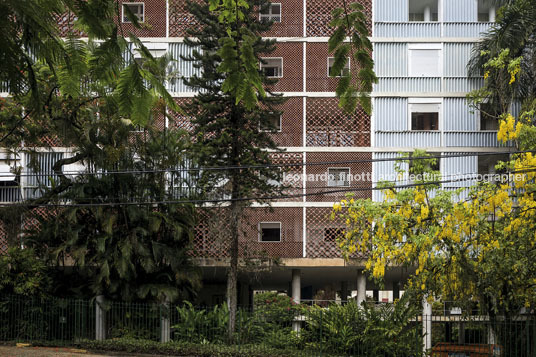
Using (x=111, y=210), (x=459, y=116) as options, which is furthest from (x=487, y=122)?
(x=111, y=210)

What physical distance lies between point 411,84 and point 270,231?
767 cm

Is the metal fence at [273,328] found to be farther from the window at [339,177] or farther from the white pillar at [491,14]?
the white pillar at [491,14]

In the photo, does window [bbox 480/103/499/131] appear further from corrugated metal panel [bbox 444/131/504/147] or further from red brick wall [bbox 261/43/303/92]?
red brick wall [bbox 261/43/303/92]

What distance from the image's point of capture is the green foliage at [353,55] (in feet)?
15.0

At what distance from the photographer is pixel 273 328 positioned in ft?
69.3

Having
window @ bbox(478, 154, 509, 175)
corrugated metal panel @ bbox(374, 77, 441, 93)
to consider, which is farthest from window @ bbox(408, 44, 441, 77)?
window @ bbox(478, 154, 509, 175)

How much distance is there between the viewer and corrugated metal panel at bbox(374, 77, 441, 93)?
2739cm

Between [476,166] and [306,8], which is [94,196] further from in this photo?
[476,166]

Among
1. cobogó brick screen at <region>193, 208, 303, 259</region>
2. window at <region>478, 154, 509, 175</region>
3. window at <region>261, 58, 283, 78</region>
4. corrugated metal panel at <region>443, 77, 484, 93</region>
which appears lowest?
cobogó brick screen at <region>193, 208, 303, 259</region>

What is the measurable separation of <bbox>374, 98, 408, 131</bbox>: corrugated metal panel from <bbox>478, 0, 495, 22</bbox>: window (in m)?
4.44

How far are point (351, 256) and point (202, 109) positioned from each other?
750 centimetres

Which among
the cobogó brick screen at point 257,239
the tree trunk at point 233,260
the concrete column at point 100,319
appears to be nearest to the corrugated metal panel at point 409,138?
the cobogó brick screen at point 257,239

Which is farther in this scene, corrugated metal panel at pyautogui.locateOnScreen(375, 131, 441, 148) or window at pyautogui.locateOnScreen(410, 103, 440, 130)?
window at pyautogui.locateOnScreen(410, 103, 440, 130)

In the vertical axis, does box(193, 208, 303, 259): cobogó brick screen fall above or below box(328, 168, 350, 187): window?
below
